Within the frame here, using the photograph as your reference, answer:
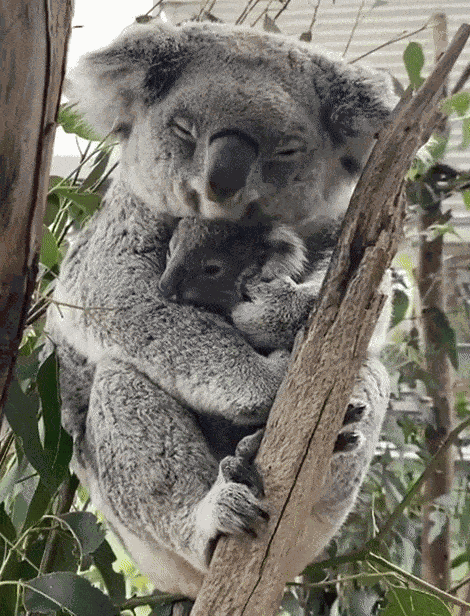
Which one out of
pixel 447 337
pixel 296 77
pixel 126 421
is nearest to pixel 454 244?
pixel 447 337

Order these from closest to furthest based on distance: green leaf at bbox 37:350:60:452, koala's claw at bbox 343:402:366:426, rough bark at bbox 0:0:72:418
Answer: rough bark at bbox 0:0:72:418, koala's claw at bbox 343:402:366:426, green leaf at bbox 37:350:60:452

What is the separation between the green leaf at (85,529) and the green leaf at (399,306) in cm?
110

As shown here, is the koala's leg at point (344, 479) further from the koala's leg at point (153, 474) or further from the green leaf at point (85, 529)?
the green leaf at point (85, 529)

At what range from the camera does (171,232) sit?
159 centimetres

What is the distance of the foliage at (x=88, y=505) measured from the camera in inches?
57.4

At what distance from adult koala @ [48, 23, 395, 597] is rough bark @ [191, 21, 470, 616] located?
0.15 meters

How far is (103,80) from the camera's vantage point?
5.04ft

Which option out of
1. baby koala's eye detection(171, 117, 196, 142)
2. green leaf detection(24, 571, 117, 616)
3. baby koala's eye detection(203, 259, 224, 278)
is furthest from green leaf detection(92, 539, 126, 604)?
baby koala's eye detection(171, 117, 196, 142)

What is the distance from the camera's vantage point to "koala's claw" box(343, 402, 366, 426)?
126 centimetres

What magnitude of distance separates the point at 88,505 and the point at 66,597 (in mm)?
671

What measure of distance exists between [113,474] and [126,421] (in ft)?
0.36

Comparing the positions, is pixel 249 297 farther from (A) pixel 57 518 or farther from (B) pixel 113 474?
(A) pixel 57 518

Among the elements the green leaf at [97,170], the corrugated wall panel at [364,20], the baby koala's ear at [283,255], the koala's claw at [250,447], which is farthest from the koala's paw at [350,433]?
the corrugated wall panel at [364,20]

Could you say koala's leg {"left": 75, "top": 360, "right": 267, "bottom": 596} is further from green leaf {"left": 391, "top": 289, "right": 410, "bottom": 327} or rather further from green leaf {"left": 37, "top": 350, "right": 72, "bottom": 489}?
green leaf {"left": 391, "top": 289, "right": 410, "bottom": 327}
